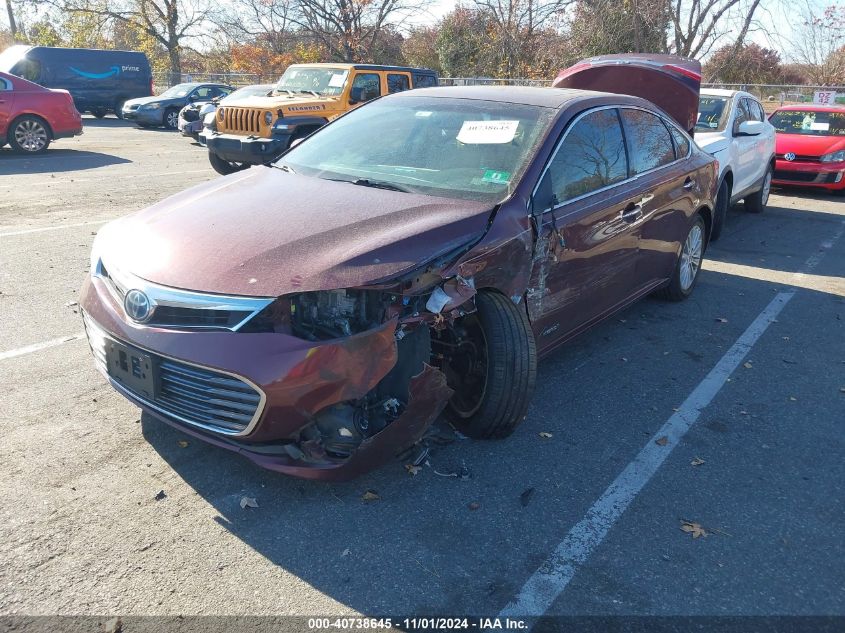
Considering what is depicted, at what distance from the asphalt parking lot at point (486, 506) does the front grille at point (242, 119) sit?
6716mm

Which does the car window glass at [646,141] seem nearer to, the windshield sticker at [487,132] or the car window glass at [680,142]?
the car window glass at [680,142]

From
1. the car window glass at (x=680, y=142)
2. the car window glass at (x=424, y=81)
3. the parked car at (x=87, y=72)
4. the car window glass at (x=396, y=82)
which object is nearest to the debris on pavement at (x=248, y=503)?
the car window glass at (x=680, y=142)

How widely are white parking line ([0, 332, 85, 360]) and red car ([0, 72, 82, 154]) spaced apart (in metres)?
10.8

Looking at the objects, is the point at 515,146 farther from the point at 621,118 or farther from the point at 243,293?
the point at 243,293

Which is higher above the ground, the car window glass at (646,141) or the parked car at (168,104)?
the parked car at (168,104)

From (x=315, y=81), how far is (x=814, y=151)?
29.0ft

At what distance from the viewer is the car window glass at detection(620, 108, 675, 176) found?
4.86 metres

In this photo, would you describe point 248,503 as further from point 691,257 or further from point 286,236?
point 691,257

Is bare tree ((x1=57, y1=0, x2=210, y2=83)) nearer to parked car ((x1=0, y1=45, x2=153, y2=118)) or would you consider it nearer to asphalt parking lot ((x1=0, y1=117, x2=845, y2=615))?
parked car ((x1=0, y1=45, x2=153, y2=118))

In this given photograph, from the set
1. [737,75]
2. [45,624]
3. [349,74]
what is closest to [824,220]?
[349,74]

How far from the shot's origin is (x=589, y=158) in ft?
14.1

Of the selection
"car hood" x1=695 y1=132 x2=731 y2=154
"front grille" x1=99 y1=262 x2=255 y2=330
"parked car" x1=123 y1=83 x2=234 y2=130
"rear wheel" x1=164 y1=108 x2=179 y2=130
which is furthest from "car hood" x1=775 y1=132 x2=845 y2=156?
"rear wheel" x1=164 y1=108 x2=179 y2=130

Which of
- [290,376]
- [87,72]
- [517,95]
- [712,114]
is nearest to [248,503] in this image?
[290,376]

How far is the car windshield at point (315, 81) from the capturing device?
1255 cm
